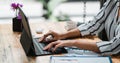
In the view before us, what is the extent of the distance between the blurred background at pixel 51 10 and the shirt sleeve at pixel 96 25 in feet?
4.17

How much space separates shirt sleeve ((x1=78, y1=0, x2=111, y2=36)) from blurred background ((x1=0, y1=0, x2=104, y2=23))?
1271 millimetres

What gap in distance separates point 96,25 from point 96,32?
94mm

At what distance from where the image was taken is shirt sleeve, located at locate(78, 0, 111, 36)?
233 cm

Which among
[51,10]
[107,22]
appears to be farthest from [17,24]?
[51,10]

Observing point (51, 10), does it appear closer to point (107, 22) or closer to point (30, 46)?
point (107, 22)

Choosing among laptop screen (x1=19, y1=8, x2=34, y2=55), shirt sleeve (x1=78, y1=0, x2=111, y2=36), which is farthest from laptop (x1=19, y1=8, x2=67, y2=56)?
shirt sleeve (x1=78, y1=0, x2=111, y2=36)

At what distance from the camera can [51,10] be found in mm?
3779

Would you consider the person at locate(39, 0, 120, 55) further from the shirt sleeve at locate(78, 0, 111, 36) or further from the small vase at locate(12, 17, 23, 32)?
the small vase at locate(12, 17, 23, 32)

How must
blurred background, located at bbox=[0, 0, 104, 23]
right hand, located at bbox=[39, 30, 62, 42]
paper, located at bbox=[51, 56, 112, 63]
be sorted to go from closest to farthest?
paper, located at bbox=[51, 56, 112, 63]
right hand, located at bbox=[39, 30, 62, 42]
blurred background, located at bbox=[0, 0, 104, 23]

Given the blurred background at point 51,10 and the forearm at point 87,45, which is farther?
the blurred background at point 51,10

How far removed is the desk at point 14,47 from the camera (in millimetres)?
1787

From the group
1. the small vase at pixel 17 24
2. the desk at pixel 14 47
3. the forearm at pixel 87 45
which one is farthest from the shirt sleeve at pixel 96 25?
the small vase at pixel 17 24

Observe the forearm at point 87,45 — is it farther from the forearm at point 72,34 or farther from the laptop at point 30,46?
the forearm at point 72,34

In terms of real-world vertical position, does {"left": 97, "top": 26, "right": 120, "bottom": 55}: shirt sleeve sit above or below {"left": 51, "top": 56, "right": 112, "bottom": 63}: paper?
above
